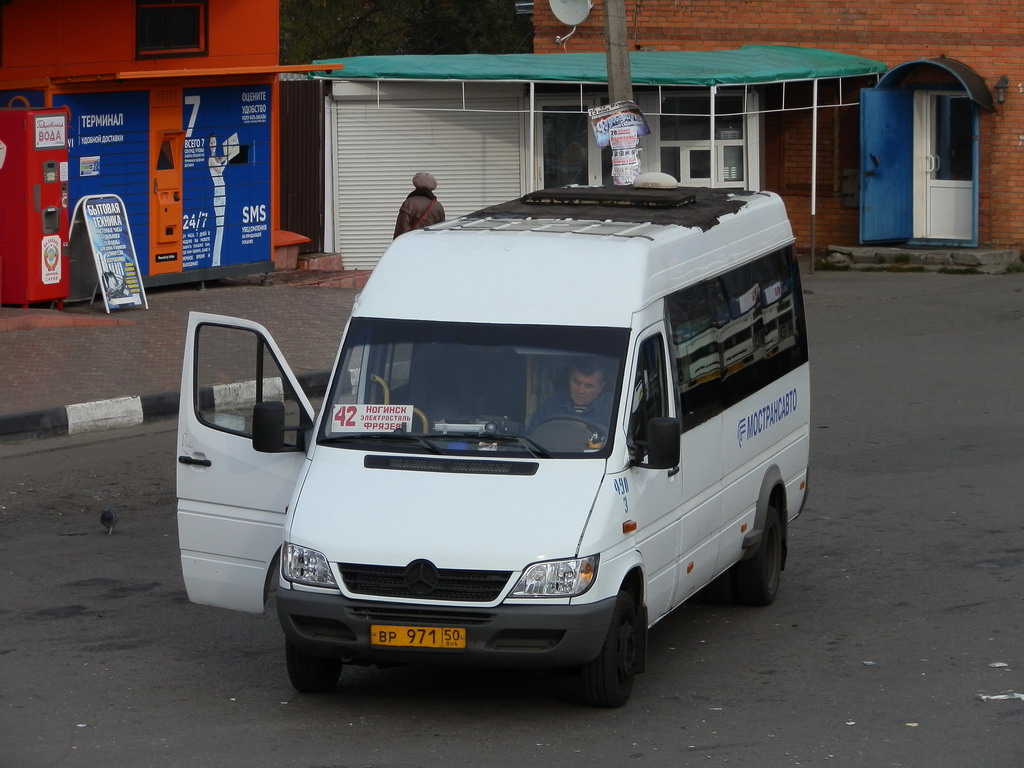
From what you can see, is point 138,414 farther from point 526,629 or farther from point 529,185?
point 529,185

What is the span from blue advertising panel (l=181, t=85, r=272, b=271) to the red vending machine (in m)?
2.46

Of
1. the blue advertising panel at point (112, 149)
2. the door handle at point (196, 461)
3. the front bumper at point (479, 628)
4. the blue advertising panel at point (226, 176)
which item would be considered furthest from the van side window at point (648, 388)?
the blue advertising panel at point (226, 176)

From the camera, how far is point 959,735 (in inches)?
253

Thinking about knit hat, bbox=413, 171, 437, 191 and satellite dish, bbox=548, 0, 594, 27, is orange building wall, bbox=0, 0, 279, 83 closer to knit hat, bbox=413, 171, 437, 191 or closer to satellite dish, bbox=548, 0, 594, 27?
knit hat, bbox=413, 171, 437, 191

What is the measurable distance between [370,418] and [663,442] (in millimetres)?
1208

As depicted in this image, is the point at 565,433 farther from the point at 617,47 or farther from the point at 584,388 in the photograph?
the point at 617,47

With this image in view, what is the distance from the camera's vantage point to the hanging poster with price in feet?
22.6

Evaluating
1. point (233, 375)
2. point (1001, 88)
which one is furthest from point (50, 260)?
Answer: point (1001, 88)

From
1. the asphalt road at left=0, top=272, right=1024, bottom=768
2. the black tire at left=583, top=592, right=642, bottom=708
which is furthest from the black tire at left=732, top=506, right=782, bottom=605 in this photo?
the black tire at left=583, top=592, right=642, bottom=708

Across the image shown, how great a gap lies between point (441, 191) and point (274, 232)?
4.29m

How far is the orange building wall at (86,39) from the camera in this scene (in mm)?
17891

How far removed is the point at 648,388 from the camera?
23.4 ft

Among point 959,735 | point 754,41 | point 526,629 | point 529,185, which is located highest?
point 754,41

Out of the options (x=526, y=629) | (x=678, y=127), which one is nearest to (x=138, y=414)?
(x=526, y=629)
